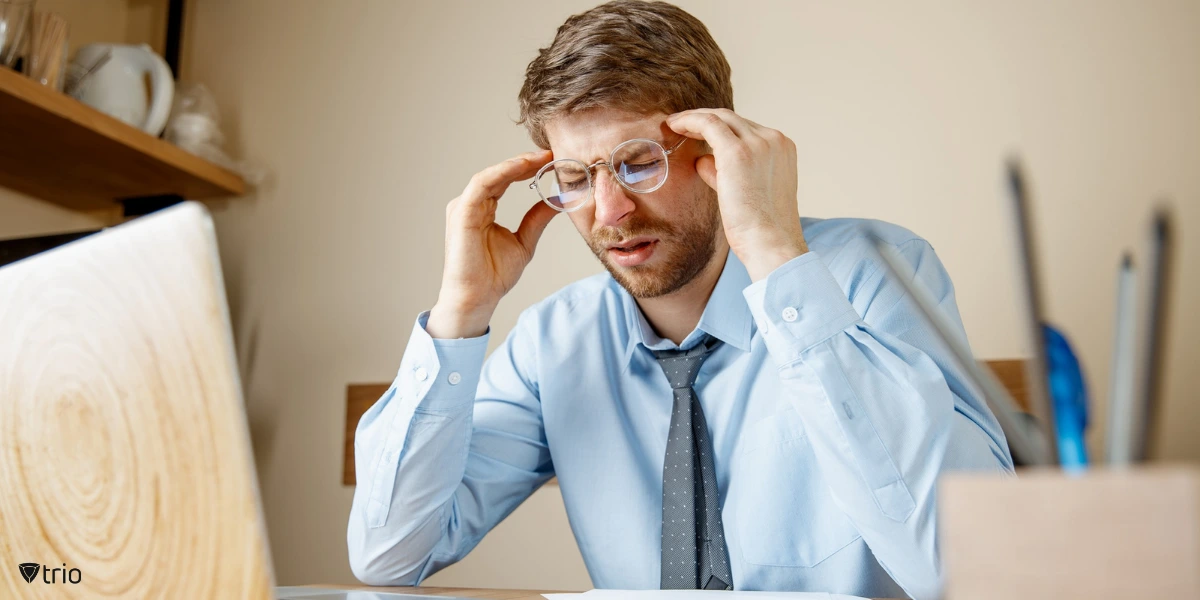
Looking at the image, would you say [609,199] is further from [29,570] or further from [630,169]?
[29,570]

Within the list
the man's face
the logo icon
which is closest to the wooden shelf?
the man's face

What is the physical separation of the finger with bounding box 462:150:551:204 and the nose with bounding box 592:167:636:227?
13 cm

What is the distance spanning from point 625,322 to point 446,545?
431 mm

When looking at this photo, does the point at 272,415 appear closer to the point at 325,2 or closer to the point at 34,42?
the point at 34,42

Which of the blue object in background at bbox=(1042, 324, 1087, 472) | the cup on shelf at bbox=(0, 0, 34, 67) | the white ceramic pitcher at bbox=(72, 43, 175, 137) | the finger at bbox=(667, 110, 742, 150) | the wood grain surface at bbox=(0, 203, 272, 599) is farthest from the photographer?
the white ceramic pitcher at bbox=(72, 43, 175, 137)

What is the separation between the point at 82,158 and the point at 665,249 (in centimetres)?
155

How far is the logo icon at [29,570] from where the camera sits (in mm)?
500

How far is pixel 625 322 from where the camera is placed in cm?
136

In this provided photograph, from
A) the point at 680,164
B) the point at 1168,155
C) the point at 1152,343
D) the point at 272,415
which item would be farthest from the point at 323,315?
the point at 1152,343

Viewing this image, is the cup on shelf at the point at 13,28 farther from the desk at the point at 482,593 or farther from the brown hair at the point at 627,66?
the desk at the point at 482,593

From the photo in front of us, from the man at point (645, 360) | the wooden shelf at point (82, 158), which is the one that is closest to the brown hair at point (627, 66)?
the man at point (645, 360)

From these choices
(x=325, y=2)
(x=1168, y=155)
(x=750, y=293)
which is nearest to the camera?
(x=750, y=293)

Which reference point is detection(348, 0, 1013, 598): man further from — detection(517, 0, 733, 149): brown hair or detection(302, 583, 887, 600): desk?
detection(302, 583, 887, 600): desk

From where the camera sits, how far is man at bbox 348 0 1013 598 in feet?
3.40
